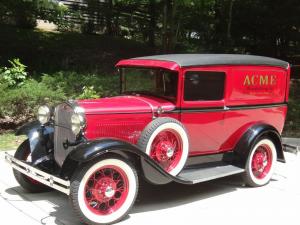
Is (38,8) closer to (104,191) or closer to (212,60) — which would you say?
(212,60)

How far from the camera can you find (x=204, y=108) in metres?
5.59

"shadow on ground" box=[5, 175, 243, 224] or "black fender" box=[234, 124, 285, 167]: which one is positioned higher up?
"black fender" box=[234, 124, 285, 167]

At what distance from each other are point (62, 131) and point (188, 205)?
1.63m

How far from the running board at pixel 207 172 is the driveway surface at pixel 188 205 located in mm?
309

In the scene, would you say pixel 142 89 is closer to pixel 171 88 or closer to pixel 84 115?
pixel 171 88

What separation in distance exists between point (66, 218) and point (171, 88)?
1.85 metres

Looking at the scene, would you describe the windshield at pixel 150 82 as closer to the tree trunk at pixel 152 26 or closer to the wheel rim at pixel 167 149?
the wheel rim at pixel 167 149

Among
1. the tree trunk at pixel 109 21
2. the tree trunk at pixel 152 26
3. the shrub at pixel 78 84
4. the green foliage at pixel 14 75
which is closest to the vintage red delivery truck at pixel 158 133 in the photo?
the green foliage at pixel 14 75

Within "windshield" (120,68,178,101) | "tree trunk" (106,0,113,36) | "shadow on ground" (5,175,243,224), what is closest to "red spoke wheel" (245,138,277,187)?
"shadow on ground" (5,175,243,224)

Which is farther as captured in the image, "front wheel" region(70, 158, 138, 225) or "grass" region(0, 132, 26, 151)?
"grass" region(0, 132, 26, 151)

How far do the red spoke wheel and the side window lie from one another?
86 cm

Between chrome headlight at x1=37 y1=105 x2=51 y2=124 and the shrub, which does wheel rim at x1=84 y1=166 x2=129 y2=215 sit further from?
the shrub

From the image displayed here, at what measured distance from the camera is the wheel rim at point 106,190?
4.55 m

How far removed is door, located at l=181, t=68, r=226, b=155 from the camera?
544 centimetres
